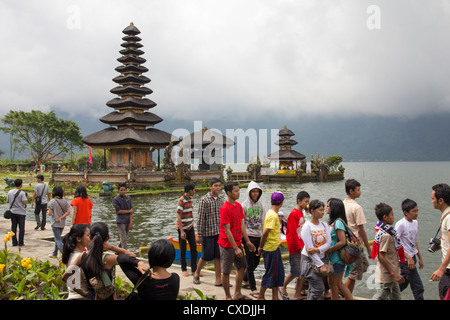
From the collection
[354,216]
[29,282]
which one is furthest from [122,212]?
[354,216]

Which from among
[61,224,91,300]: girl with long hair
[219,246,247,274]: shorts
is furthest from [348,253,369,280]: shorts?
[61,224,91,300]: girl with long hair

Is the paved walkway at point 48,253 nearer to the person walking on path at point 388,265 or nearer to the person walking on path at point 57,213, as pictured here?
the person walking on path at point 57,213

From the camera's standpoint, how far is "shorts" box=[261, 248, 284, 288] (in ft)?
19.3

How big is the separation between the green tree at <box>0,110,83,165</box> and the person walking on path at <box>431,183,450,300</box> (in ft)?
210

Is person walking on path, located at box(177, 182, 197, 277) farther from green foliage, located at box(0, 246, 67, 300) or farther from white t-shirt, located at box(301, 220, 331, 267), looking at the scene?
white t-shirt, located at box(301, 220, 331, 267)

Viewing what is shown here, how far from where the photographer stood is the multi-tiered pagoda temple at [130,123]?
4175cm

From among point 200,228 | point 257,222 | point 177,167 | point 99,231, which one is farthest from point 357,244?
point 177,167

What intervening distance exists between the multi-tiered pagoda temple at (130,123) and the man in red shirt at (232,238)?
35229 millimetres

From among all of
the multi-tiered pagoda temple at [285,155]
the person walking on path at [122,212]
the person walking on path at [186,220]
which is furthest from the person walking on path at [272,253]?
the multi-tiered pagoda temple at [285,155]

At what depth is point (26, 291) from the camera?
6105 mm

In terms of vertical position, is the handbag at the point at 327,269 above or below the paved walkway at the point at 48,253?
above

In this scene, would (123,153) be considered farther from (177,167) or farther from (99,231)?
(99,231)

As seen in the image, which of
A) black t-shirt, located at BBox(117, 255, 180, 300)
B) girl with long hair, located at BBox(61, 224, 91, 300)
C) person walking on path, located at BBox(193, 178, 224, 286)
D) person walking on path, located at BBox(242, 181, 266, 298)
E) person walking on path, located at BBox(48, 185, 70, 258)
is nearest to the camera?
black t-shirt, located at BBox(117, 255, 180, 300)
